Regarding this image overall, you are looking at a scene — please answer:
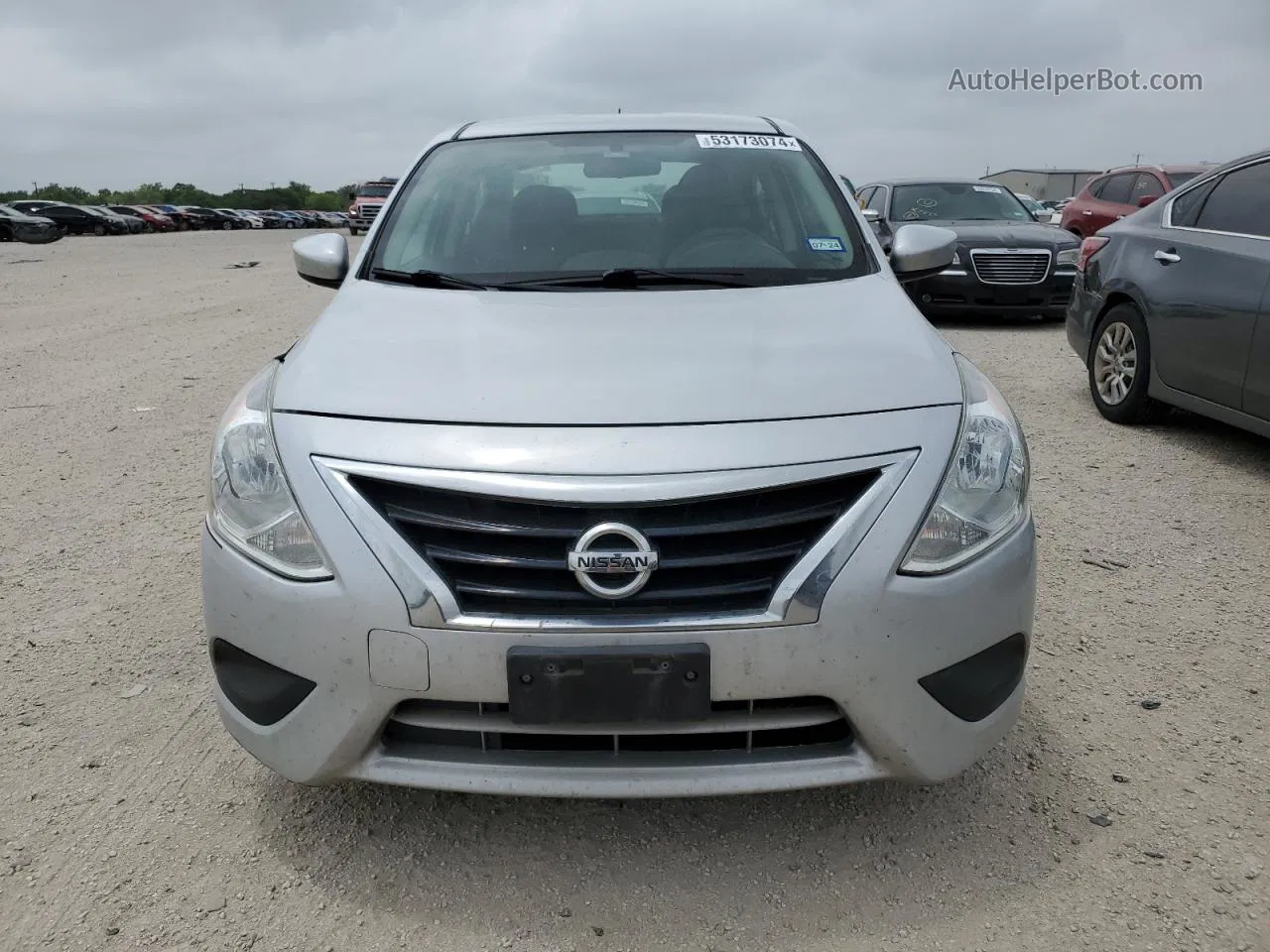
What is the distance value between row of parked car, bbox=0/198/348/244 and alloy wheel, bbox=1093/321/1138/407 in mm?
32707

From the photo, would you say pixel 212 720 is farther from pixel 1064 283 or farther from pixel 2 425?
pixel 1064 283

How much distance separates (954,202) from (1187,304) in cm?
638

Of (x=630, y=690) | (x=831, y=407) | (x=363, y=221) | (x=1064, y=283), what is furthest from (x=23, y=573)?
(x=363, y=221)

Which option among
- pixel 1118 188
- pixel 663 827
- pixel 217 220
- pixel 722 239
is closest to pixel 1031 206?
pixel 1118 188

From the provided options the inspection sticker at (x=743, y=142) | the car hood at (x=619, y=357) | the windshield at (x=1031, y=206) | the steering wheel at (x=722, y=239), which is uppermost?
the inspection sticker at (x=743, y=142)

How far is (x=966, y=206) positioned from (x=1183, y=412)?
18.2 feet

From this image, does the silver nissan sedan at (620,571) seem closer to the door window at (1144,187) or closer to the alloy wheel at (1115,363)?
the alloy wheel at (1115,363)

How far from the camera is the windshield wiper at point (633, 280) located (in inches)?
109

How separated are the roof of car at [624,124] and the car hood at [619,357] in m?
1.06

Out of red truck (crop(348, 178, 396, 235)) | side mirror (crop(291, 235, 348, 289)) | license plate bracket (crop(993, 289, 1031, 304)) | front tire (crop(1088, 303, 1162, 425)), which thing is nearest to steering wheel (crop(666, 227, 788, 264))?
side mirror (crop(291, 235, 348, 289))

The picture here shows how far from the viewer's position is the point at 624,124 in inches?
140

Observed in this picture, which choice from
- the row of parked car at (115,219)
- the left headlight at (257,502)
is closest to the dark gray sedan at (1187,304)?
the left headlight at (257,502)

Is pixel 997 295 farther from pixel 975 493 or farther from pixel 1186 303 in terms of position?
pixel 975 493

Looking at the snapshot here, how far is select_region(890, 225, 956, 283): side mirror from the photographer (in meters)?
3.25
